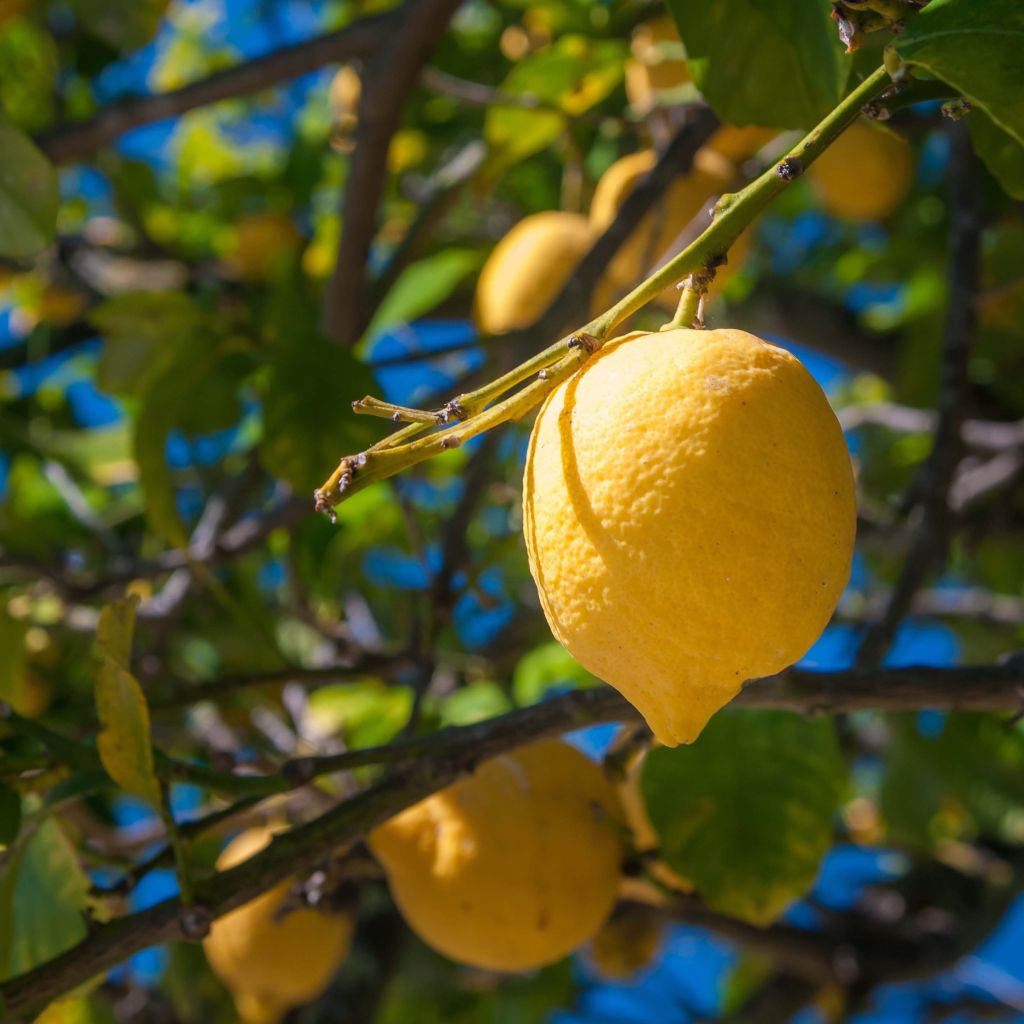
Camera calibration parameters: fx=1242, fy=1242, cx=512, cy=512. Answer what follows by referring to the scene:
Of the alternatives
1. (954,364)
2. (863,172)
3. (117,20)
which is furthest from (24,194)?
(863,172)

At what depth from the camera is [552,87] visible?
1636mm

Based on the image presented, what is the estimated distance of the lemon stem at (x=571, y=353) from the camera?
61cm

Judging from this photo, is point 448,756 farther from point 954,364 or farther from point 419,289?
point 419,289

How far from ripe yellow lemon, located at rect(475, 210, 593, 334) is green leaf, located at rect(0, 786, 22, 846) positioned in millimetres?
950

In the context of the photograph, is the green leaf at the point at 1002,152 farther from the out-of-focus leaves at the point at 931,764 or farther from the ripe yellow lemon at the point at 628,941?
the out-of-focus leaves at the point at 931,764

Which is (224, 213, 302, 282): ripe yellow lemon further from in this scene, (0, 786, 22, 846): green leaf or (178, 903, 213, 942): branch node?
(178, 903, 213, 942): branch node

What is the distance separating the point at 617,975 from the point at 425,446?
1181 millimetres

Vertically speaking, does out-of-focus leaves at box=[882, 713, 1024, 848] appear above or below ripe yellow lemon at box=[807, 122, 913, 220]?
below

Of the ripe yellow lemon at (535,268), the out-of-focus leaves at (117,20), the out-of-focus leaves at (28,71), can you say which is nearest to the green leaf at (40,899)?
the ripe yellow lemon at (535,268)

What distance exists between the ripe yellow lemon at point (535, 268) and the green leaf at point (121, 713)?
2.98 ft

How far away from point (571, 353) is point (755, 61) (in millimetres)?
350

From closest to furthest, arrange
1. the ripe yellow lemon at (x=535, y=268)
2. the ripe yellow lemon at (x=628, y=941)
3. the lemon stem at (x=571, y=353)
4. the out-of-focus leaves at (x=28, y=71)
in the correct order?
the lemon stem at (x=571, y=353) < the ripe yellow lemon at (x=628, y=941) < the ripe yellow lemon at (x=535, y=268) < the out-of-focus leaves at (x=28, y=71)

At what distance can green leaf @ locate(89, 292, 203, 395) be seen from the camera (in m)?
1.47

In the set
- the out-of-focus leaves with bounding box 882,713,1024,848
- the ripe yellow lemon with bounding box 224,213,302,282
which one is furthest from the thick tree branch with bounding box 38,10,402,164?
the out-of-focus leaves with bounding box 882,713,1024,848
